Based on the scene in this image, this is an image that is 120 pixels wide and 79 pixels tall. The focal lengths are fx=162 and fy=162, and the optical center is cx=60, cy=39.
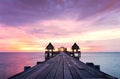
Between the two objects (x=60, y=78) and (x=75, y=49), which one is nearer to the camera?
(x=60, y=78)

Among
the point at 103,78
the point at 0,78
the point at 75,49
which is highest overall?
the point at 75,49

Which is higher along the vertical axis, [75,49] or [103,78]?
[75,49]

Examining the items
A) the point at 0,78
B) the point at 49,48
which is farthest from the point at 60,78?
the point at 0,78

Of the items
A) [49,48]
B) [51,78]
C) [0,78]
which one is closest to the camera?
[51,78]

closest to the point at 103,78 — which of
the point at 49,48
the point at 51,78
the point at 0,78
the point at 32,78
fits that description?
the point at 51,78

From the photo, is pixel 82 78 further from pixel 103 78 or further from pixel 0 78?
pixel 0 78

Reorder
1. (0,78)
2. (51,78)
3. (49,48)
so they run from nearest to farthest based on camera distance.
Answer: (51,78) → (49,48) → (0,78)

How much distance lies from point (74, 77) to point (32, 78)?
1667 millimetres

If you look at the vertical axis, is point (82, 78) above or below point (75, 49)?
below

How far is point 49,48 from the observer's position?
33.2 m

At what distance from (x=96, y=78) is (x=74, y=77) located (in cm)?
86

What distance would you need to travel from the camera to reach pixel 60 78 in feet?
20.7

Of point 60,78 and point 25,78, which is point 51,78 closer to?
point 60,78

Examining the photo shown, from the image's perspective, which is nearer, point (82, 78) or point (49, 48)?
point (82, 78)
